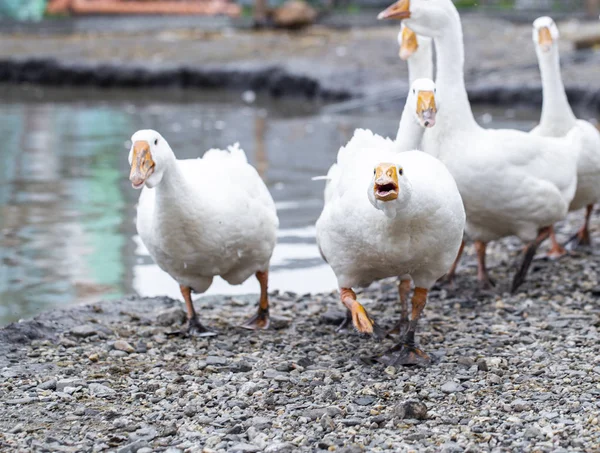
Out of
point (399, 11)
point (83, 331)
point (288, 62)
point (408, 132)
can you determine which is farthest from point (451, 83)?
point (288, 62)

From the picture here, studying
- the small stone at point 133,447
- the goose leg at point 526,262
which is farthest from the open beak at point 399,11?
the small stone at point 133,447

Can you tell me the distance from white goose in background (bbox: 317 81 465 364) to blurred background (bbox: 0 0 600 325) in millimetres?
1845

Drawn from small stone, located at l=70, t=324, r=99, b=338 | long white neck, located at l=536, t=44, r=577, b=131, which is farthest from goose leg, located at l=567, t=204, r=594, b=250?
small stone, located at l=70, t=324, r=99, b=338

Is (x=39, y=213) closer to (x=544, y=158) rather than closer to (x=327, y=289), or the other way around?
(x=327, y=289)

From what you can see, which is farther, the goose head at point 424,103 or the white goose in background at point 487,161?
the white goose in background at point 487,161

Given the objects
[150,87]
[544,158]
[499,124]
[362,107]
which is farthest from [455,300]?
[150,87]

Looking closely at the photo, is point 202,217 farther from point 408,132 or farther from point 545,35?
point 545,35

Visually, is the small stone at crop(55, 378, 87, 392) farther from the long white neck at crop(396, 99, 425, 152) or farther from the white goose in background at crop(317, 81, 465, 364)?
the long white neck at crop(396, 99, 425, 152)

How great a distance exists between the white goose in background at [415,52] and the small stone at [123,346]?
2639 mm

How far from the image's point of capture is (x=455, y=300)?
643 cm

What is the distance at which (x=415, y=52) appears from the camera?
22.0 ft

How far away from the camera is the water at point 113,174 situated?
23.3ft

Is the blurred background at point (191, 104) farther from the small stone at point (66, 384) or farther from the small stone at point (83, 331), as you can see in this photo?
the small stone at point (66, 384)

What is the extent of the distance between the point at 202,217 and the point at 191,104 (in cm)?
1244
